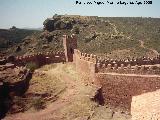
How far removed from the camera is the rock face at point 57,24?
264ft

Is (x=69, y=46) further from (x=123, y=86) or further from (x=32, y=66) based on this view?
(x=123, y=86)

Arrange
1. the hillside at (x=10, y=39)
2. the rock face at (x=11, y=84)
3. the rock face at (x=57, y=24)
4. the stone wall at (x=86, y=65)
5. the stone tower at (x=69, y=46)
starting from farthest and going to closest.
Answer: the hillside at (x=10, y=39), the rock face at (x=57, y=24), the stone tower at (x=69, y=46), the stone wall at (x=86, y=65), the rock face at (x=11, y=84)

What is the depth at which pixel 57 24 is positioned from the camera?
267 feet

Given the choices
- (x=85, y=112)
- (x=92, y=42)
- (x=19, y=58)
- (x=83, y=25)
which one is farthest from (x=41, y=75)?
(x=83, y=25)

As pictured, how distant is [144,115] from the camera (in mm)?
20797

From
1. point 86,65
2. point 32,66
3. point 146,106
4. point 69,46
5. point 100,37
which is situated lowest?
point 146,106

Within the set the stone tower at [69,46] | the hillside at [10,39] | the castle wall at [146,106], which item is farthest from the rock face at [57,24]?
the castle wall at [146,106]

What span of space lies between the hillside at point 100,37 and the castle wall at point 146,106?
2887cm

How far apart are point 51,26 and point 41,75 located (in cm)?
5349

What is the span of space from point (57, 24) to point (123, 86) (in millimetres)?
57262

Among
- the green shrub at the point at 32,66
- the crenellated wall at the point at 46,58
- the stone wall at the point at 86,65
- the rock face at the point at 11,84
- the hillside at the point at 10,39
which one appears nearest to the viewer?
the rock face at the point at 11,84

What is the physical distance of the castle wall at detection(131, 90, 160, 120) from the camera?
20.2 meters

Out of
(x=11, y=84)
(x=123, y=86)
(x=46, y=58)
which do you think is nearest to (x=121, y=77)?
(x=123, y=86)

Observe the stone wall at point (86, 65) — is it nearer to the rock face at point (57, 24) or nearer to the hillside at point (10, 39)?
the rock face at point (57, 24)
